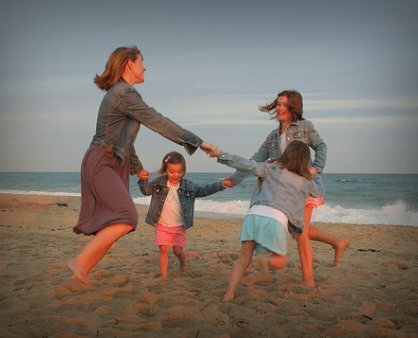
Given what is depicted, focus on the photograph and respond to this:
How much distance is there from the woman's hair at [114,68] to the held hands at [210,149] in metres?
0.94

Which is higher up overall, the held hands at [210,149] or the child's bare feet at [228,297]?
the held hands at [210,149]

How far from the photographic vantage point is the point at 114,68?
156 inches

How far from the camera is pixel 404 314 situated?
3889 millimetres

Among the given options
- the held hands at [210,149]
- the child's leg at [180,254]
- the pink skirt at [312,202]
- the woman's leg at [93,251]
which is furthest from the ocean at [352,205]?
the woman's leg at [93,251]

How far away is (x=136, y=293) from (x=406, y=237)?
7550 mm

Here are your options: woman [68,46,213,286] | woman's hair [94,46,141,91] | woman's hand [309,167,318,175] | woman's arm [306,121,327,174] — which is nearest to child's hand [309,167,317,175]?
woman's hand [309,167,318,175]

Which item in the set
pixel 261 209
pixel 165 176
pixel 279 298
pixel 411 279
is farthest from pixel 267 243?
pixel 411 279

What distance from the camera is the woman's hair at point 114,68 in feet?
13.0

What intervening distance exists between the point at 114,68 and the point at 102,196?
43.9 inches

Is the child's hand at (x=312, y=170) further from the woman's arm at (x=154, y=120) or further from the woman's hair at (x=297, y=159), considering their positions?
the woman's arm at (x=154, y=120)

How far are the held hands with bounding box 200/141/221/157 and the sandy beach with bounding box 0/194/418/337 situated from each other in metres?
1.28

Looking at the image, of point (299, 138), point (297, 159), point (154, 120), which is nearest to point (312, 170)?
point (297, 159)

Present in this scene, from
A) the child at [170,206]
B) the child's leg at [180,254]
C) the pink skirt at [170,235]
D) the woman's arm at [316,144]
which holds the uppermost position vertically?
the woman's arm at [316,144]

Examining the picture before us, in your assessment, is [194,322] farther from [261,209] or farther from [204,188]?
[204,188]
